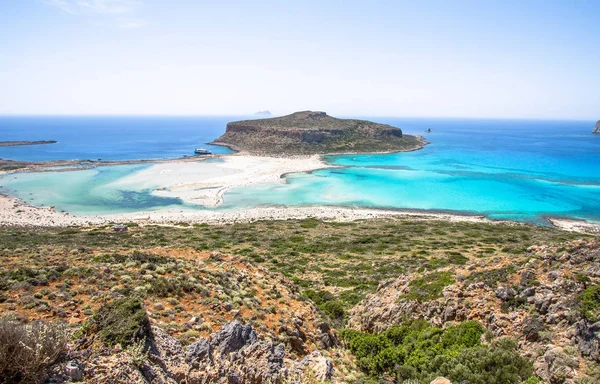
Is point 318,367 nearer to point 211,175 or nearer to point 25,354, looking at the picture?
point 25,354

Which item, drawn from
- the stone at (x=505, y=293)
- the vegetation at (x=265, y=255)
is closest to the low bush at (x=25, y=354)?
the vegetation at (x=265, y=255)

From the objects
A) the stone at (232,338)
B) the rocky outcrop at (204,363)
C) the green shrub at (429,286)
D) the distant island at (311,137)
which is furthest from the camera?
the distant island at (311,137)

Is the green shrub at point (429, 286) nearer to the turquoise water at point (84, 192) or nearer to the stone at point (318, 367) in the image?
the stone at point (318, 367)

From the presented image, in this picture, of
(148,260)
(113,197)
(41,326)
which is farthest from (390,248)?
(113,197)

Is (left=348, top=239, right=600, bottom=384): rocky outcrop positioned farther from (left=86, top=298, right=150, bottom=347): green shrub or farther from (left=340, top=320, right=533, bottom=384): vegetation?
(left=86, top=298, right=150, bottom=347): green shrub

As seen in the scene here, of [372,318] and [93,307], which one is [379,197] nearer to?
[372,318]

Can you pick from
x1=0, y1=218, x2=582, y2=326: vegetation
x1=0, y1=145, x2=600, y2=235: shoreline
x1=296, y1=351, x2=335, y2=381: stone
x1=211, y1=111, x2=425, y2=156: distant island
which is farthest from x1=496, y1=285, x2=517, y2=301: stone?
x1=211, y1=111, x2=425, y2=156: distant island
